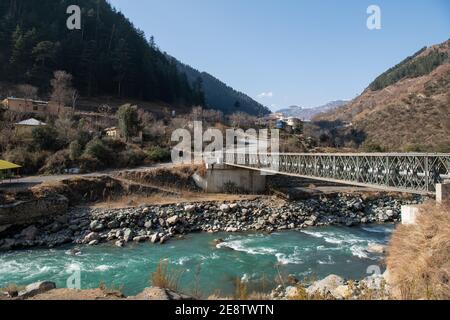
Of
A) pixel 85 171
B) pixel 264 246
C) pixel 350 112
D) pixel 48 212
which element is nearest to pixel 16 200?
pixel 48 212

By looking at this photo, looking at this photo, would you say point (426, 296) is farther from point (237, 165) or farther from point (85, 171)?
point (85, 171)

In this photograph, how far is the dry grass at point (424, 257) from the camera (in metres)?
4.07

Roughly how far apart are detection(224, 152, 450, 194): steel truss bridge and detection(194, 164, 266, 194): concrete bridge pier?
6.00 m

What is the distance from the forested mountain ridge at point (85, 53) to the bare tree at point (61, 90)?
5569mm

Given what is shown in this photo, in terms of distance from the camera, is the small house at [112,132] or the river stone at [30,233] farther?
the small house at [112,132]

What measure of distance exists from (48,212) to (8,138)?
1156 centimetres

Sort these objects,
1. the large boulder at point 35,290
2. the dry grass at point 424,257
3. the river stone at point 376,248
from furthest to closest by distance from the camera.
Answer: the river stone at point 376,248
the large boulder at point 35,290
the dry grass at point 424,257

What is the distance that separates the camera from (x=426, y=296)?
373 centimetres

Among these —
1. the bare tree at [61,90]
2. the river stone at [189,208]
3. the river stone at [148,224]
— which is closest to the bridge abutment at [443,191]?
the river stone at [148,224]

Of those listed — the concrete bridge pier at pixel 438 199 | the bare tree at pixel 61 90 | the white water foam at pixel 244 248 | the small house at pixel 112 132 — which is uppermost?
the bare tree at pixel 61 90

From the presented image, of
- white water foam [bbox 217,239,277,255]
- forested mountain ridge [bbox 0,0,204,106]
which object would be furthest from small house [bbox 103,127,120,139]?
white water foam [bbox 217,239,277,255]

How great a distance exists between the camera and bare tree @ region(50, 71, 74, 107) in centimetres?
3819

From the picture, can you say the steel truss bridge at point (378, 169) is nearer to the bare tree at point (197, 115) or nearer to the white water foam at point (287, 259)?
the white water foam at point (287, 259)

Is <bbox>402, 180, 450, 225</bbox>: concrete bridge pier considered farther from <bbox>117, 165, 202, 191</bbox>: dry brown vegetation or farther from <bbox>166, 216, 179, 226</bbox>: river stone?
<bbox>117, 165, 202, 191</bbox>: dry brown vegetation
